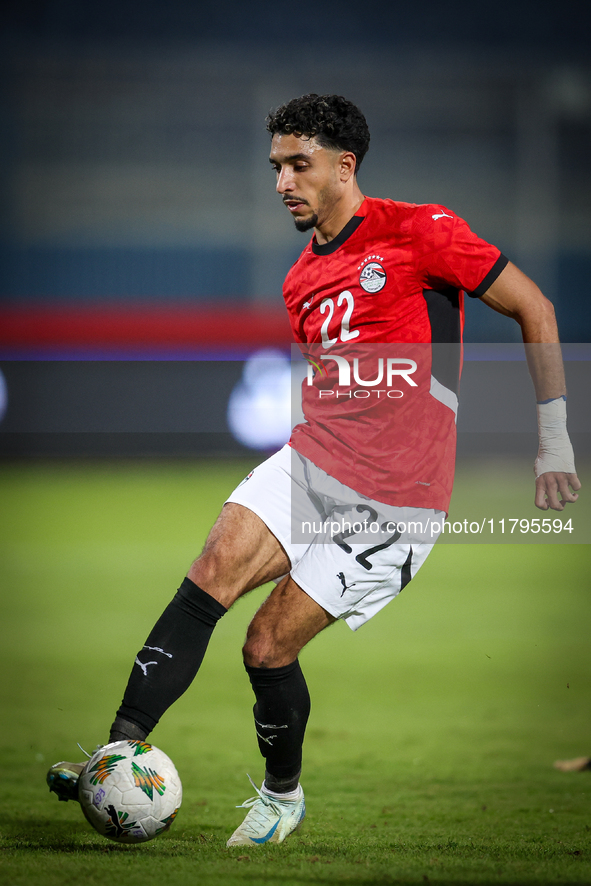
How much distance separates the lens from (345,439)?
8.16 feet

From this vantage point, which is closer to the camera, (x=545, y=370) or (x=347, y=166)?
(x=545, y=370)

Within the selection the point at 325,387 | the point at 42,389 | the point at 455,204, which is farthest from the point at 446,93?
the point at 325,387

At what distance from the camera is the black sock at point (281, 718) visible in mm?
2404

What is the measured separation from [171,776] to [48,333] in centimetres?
1088

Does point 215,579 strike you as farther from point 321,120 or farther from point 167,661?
point 321,120

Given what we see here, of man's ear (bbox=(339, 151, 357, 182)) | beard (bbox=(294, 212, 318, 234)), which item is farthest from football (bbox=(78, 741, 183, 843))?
man's ear (bbox=(339, 151, 357, 182))

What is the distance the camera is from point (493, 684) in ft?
13.8

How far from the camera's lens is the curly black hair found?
2.53 metres

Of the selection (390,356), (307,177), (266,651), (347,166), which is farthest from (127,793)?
(347,166)

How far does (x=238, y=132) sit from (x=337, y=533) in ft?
41.5

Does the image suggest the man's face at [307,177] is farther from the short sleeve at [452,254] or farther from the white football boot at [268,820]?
the white football boot at [268,820]

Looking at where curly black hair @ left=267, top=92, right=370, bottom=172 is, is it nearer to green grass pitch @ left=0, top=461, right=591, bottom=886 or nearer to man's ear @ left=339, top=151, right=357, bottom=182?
man's ear @ left=339, top=151, right=357, bottom=182

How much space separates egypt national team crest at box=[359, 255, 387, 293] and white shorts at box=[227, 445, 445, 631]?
494 millimetres

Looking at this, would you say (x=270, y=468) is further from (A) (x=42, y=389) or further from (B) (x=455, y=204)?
(B) (x=455, y=204)
